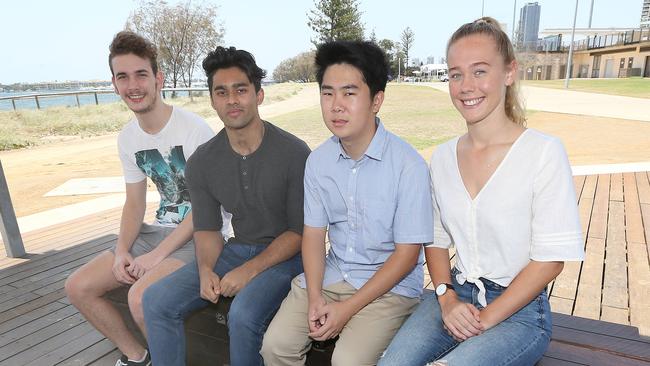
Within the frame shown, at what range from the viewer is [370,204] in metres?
1.72

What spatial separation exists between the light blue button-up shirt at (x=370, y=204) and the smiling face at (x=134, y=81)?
1088 mm

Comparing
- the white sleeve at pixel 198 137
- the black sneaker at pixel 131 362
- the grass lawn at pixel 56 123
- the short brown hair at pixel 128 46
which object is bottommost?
the grass lawn at pixel 56 123

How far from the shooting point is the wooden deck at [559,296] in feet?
5.72

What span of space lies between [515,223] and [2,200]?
12.8 feet

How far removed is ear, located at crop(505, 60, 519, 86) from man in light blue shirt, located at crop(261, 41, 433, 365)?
1.42 feet

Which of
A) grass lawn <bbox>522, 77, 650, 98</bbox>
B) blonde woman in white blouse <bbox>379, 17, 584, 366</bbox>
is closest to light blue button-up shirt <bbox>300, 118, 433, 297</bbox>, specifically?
blonde woman in white blouse <bbox>379, 17, 584, 366</bbox>

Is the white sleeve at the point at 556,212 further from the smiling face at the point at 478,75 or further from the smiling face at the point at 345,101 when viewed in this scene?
the smiling face at the point at 345,101

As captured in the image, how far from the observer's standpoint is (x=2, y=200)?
11.6 ft

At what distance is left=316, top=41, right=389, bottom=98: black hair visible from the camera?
5.57ft

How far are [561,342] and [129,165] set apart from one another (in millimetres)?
2343

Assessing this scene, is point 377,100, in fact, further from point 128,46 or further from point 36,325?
point 36,325

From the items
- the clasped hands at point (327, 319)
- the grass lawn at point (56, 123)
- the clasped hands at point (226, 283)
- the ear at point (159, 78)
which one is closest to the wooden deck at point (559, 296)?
the clasped hands at point (327, 319)

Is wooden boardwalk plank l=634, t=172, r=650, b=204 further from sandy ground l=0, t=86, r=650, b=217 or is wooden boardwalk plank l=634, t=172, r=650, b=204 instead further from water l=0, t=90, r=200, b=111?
water l=0, t=90, r=200, b=111

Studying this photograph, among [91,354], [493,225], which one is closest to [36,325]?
[91,354]
